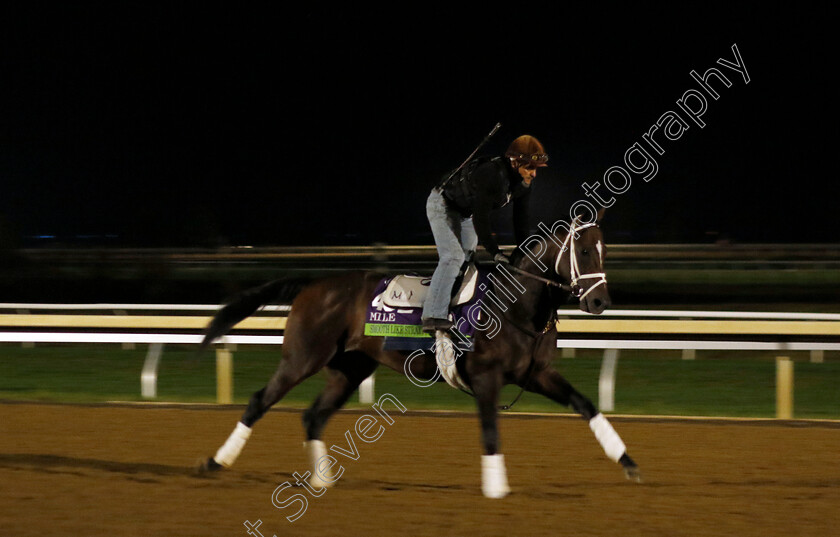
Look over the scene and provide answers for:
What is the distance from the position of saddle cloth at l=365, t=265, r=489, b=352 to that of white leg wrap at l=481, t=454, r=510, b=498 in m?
0.63

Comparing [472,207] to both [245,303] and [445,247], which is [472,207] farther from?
[245,303]

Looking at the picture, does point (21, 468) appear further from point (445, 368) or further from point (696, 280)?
point (696, 280)

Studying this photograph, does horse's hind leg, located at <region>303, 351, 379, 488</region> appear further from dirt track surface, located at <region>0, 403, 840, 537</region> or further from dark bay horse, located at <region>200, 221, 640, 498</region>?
dirt track surface, located at <region>0, 403, 840, 537</region>

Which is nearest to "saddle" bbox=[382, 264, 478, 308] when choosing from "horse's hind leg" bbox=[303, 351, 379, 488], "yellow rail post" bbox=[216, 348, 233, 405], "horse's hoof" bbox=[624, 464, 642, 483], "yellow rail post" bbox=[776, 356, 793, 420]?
"horse's hind leg" bbox=[303, 351, 379, 488]

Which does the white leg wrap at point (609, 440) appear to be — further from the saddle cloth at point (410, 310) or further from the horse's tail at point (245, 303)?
the horse's tail at point (245, 303)

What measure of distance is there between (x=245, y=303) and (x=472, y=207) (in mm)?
1606

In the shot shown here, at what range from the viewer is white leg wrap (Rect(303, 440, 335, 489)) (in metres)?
5.79

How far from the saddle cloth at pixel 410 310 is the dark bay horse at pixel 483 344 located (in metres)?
0.06

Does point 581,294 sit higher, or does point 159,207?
point 159,207

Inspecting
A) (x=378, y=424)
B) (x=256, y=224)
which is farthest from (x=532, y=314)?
(x=256, y=224)

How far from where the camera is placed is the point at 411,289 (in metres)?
6.02

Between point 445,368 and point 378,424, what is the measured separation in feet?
7.74

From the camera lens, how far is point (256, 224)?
53188mm

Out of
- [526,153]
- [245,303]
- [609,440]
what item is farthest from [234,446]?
[526,153]
